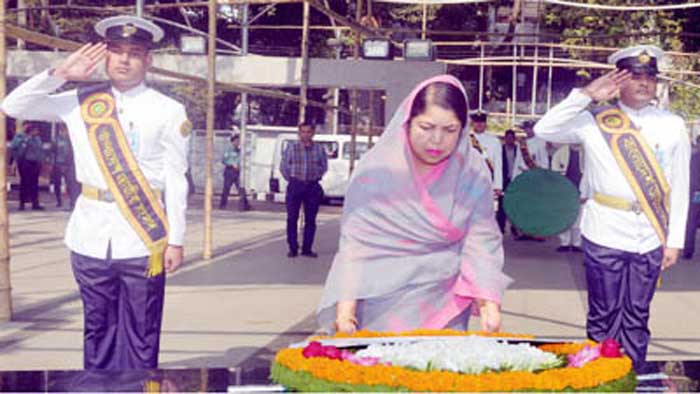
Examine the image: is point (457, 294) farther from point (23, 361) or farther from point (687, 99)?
point (687, 99)

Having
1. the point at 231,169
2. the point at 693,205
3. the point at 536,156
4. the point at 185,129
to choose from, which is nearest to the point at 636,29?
the point at 231,169

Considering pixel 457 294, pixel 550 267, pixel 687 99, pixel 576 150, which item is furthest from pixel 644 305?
pixel 687 99

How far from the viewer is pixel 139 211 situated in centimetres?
479

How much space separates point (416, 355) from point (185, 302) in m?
7.39

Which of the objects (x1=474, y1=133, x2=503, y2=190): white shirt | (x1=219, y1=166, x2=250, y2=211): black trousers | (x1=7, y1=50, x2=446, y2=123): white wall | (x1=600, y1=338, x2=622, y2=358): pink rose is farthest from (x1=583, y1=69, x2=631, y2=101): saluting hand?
(x1=219, y1=166, x2=250, y2=211): black trousers

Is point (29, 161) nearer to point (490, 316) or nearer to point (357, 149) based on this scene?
point (357, 149)

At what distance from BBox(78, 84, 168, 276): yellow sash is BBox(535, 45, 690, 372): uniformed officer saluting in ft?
6.24

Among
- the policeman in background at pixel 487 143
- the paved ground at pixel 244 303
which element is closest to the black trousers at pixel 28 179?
the paved ground at pixel 244 303

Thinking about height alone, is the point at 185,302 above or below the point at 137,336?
below

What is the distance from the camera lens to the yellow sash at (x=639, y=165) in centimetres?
550

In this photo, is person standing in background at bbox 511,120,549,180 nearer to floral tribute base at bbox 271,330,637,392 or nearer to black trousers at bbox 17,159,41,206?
black trousers at bbox 17,159,41,206

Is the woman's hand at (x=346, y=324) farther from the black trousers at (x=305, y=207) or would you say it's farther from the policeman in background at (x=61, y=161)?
the policeman in background at (x=61, y=161)

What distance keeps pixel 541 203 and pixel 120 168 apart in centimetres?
834

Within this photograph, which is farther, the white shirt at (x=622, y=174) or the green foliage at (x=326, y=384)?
the white shirt at (x=622, y=174)
